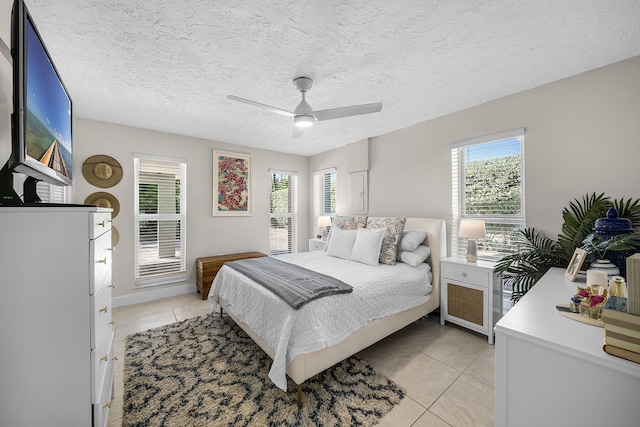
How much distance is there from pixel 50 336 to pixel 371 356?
7.06ft

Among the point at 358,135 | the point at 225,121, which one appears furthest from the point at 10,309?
the point at 358,135

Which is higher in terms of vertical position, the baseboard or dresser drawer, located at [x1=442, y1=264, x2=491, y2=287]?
dresser drawer, located at [x1=442, y1=264, x2=491, y2=287]

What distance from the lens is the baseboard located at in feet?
11.1

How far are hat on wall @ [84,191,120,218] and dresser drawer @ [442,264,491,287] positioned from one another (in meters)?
4.32

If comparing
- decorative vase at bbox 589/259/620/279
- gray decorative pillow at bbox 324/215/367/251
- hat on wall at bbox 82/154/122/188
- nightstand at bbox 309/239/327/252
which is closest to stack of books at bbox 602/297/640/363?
decorative vase at bbox 589/259/620/279

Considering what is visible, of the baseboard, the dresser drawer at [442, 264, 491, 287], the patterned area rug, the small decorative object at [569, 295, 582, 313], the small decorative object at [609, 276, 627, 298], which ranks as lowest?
the patterned area rug

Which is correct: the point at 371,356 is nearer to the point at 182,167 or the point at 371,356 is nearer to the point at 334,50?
the point at 334,50

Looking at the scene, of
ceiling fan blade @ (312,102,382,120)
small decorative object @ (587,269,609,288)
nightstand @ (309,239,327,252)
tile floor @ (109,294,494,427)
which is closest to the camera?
small decorative object @ (587,269,609,288)

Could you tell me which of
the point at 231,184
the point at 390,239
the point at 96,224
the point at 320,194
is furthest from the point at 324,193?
the point at 96,224

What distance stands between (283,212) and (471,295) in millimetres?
3580

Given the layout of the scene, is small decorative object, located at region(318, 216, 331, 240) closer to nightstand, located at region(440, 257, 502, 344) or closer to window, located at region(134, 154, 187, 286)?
nightstand, located at region(440, 257, 502, 344)

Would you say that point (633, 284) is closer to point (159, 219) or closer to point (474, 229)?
point (474, 229)

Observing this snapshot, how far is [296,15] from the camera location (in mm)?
1508

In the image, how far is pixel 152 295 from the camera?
362cm
